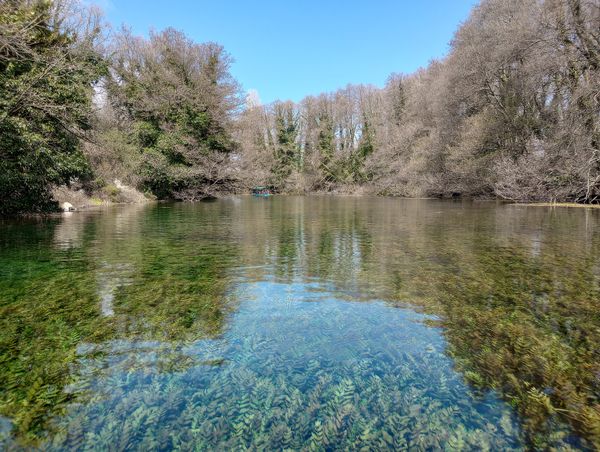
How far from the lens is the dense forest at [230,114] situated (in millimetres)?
11477

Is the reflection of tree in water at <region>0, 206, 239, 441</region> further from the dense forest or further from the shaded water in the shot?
the dense forest

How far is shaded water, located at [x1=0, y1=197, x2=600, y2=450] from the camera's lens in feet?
7.73

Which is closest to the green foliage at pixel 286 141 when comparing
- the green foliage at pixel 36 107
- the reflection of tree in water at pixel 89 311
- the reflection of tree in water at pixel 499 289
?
the green foliage at pixel 36 107

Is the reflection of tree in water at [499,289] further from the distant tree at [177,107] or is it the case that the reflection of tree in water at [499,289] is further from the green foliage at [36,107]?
the distant tree at [177,107]

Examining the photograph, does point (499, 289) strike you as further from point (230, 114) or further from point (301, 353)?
point (230, 114)

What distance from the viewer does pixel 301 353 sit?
11.1 ft

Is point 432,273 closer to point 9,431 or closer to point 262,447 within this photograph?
point 262,447

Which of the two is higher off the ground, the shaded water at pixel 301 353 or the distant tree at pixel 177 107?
the distant tree at pixel 177 107

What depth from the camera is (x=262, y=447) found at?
7.28 ft

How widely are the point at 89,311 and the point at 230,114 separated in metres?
28.5

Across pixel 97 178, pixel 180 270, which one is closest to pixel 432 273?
pixel 180 270

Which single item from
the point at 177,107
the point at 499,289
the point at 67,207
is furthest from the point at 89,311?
the point at 177,107

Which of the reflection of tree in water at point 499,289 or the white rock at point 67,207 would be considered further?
the white rock at point 67,207

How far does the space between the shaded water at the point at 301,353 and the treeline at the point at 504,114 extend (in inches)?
554
